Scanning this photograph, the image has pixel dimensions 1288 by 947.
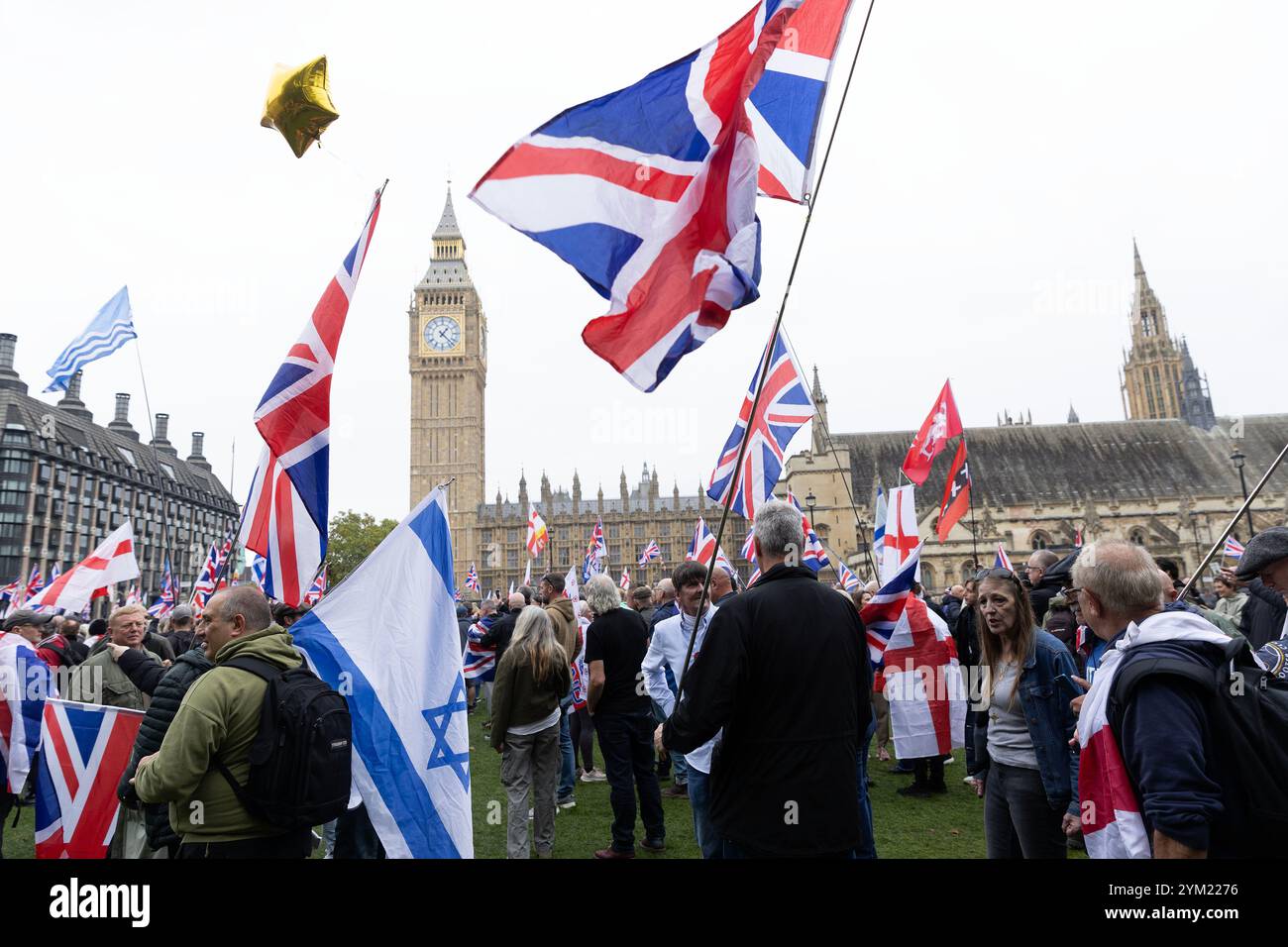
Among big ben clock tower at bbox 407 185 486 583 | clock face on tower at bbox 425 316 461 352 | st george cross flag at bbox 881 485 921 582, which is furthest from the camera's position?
clock face on tower at bbox 425 316 461 352

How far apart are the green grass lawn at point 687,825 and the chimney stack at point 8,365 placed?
65845 millimetres

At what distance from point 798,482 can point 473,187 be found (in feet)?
171

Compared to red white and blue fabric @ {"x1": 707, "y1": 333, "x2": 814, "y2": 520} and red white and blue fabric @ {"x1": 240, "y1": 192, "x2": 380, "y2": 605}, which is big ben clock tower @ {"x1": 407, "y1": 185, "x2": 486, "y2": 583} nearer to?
red white and blue fabric @ {"x1": 707, "y1": 333, "x2": 814, "y2": 520}

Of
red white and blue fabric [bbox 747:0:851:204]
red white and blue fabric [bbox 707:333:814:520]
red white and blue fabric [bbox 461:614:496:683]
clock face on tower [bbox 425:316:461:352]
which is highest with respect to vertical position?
clock face on tower [bbox 425:316:461:352]

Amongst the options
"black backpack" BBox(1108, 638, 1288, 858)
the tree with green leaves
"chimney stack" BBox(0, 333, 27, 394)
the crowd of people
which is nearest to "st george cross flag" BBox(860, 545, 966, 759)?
the crowd of people

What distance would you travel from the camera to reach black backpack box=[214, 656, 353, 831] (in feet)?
9.30

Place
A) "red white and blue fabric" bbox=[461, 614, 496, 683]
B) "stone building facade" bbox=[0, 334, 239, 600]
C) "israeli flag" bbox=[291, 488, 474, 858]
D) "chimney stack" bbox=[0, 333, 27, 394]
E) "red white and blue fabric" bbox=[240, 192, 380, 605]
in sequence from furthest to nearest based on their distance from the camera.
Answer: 1. "stone building facade" bbox=[0, 334, 239, 600]
2. "chimney stack" bbox=[0, 333, 27, 394]
3. "red white and blue fabric" bbox=[461, 614, 496, 683]
4. "red white and blue fabric" bbox=[240, 192, 380, 605]
5. "israeli flag" bbox=[291, 488, 474, 858]

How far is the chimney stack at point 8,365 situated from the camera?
5738cm

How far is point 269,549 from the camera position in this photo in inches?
188

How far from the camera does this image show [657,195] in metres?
3.75

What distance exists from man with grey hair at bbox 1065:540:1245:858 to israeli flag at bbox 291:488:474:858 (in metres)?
2.45

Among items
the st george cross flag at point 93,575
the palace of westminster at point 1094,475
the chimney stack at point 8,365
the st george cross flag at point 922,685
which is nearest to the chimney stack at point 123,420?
the chimney stack at point 8,365

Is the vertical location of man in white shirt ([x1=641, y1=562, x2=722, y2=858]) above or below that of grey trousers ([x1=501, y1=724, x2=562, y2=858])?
above

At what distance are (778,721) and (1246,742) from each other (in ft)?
4.72
